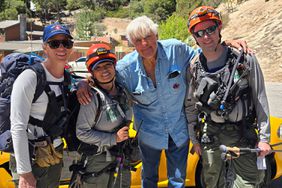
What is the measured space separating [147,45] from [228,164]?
1.25 m

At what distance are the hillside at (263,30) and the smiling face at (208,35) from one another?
1513 cm

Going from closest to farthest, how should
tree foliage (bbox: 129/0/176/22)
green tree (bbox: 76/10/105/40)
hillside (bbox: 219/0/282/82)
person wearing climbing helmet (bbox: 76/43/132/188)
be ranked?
person wearing climbing helmet (bbox: 76/43/132/188) → hillside (bbox: 219/0/282/82) → green tree (bbox: 76/10/105/40) → tree foliage (bbox: 129/0/176/22)

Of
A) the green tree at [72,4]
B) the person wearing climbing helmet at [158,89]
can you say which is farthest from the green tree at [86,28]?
the person wearing climbing helmet at [158,89]

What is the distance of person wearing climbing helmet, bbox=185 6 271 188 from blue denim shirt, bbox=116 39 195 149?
21 centimetres

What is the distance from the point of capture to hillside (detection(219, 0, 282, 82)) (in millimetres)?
19058

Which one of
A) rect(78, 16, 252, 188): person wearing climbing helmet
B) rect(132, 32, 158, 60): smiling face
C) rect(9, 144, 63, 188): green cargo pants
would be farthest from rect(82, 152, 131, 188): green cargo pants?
rect(132, 32, 158, 60): smiling face

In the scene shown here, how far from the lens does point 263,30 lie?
24.8m

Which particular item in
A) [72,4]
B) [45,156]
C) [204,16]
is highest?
[72,4]

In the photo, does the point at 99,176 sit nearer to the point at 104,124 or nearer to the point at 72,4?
the point at 104,124

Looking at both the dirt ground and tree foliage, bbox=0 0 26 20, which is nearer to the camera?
the dirt ground

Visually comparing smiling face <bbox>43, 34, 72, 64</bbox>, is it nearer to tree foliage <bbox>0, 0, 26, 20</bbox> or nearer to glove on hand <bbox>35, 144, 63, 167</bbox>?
glove on hand <bbox>35, 144, 63, 167</bbox>

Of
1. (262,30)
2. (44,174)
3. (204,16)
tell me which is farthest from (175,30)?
(44,174)

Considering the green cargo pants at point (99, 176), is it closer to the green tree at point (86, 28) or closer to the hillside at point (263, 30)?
the hillside at point (263, 30)

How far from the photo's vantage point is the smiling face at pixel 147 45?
3096 millimetres
